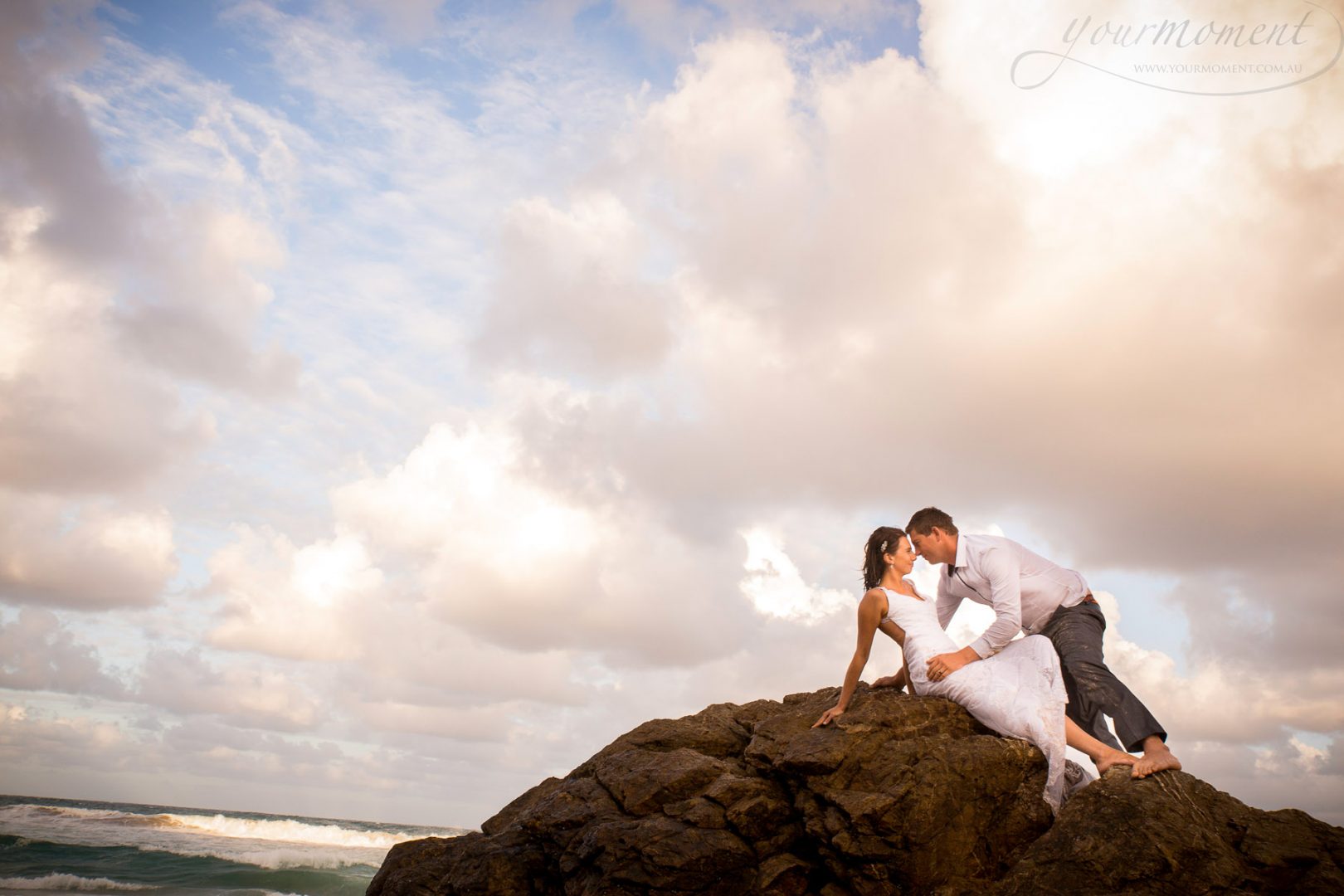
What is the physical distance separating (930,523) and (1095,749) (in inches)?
119

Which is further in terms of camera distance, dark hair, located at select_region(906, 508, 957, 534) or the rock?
dark hair, located at select_region(906, 508, 957, 534)

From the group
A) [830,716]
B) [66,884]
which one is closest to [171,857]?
[66,884]

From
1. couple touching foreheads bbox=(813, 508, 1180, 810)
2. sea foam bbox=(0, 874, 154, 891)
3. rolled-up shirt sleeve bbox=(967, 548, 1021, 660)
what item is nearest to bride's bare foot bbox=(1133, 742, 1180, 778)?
couple touching foreheads bbox=(813, 508, 1180, 810)

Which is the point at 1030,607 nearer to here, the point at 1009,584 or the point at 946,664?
the point at 1009,584

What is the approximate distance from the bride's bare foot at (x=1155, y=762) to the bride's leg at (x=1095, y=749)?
135mm

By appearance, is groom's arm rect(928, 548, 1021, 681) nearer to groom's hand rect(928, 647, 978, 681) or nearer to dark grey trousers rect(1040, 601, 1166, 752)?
groom's hand rect(928, 647, 978, 681)

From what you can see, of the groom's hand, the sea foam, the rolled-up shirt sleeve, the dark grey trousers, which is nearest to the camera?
the dark grey trousers

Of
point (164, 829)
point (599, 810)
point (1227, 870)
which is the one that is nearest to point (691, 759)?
point (599, 810)

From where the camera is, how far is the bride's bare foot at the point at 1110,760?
343 inches

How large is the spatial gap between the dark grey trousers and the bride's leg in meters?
0.15

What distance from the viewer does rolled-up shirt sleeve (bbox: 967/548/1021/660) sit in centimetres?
967

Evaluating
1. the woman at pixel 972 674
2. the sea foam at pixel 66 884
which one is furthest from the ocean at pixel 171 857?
the woman at pixel 972 674

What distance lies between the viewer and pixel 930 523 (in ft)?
34.1

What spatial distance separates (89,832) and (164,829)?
10150mm
